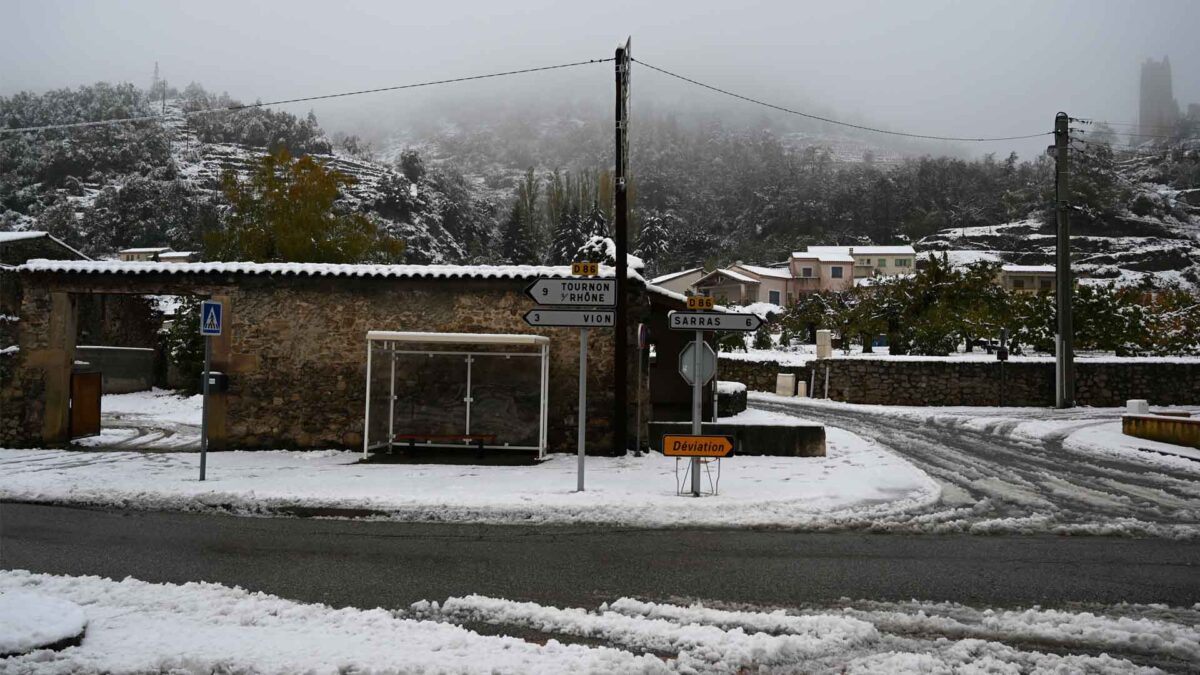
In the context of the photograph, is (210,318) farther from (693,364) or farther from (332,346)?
(693,364)

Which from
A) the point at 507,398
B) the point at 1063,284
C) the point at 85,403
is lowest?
the point at 85,403

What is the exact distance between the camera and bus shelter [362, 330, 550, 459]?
14.2m

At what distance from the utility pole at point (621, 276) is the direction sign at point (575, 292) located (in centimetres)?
284

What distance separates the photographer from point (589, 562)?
711 centimetres

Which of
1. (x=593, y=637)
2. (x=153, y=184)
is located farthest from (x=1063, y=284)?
(x=153, y=184)

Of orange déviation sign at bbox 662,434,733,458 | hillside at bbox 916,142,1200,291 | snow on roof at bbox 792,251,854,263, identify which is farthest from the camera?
snow on roof at bbox 792,251,854,263

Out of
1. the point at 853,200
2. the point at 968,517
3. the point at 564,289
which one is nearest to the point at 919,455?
the point at 968,517

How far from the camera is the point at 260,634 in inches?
193

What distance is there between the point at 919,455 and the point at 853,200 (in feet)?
343

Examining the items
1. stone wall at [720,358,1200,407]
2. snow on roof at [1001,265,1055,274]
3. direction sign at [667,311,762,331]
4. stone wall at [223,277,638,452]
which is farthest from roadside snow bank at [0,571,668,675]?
snow on roof at [1001,265,1055,274]

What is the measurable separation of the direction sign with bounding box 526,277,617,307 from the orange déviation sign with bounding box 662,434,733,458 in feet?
6.69

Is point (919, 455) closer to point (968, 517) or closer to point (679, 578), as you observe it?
point (968, 517)

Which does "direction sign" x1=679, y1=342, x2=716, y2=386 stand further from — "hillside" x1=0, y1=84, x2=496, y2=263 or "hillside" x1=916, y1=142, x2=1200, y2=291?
"hillside" x1=916, y1=142, x2=1200, y2=291

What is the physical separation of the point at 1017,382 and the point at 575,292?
23.7 m
